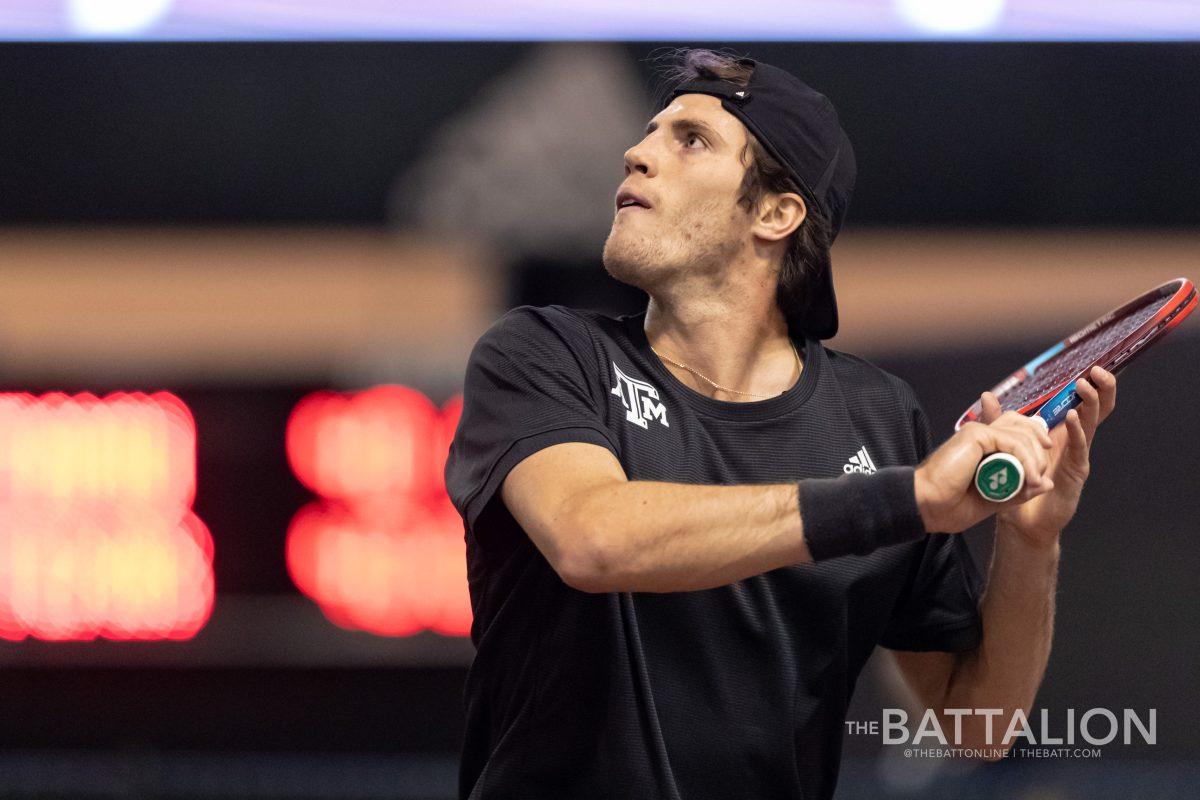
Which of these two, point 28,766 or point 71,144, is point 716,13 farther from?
point 28,766

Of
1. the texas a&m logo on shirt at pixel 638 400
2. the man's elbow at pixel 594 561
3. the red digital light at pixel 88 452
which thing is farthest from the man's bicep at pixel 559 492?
the red digital light at pixel 88 452

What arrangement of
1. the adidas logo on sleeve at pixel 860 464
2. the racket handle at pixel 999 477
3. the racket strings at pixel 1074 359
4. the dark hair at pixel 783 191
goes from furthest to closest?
1. the dark hair at pixel 783 191
2. the adidas logo on sleeve at pixel 860 464
3. the racket strings at pixel 1074 359
4. the racket handle at pixel 999 477

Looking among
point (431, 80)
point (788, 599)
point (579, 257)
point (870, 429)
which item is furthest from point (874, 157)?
point (788, 599)

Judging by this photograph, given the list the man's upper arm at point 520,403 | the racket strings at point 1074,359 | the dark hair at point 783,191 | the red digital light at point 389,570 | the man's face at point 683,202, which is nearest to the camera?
the man's upper arm at point 520,403

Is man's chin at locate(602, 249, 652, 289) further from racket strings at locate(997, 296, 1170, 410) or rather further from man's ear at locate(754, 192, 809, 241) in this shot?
racket strings at locate(997, 296, 1170, 410)

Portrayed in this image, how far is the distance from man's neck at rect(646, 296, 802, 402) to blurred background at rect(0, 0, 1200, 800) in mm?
1930

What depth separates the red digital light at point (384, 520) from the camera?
14.0 feet

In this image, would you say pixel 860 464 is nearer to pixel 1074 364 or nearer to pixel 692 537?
pixel 1074 364

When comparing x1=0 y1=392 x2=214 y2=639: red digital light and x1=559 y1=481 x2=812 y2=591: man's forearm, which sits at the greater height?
x1=559 y1=481 x2=812 y2=591: man's forearm

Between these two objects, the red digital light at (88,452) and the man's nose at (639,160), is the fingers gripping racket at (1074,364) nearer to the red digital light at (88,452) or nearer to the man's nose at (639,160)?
the man's nose at (639,160)

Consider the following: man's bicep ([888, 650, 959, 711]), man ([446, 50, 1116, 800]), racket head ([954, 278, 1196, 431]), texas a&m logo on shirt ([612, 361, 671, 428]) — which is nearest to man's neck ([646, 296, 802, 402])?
man ([446, 50, 1116, 800])

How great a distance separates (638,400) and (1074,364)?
673mm

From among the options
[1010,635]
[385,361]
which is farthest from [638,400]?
[385,361]

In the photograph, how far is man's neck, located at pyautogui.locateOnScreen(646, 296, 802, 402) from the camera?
7.80 ft
